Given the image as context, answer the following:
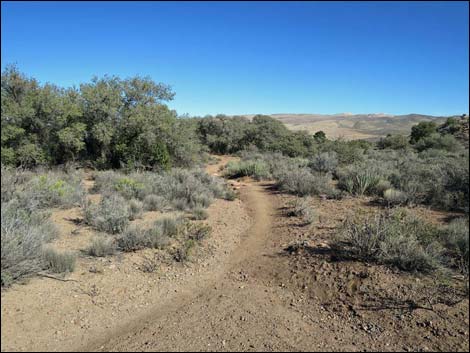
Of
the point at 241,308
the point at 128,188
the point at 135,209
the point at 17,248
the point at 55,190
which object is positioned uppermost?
the point at 55,190

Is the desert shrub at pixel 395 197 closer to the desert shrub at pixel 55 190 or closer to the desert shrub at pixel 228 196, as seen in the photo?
the desert shrub at pixel 228 196

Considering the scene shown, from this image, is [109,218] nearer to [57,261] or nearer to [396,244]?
[57,261]

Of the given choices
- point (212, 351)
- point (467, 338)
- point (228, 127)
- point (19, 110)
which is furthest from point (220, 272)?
point (228, 127)

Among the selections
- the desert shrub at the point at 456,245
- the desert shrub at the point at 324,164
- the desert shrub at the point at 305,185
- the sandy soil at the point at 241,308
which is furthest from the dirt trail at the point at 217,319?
the desert shrub at the point at 324,164

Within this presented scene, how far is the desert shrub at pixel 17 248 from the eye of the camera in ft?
13.4

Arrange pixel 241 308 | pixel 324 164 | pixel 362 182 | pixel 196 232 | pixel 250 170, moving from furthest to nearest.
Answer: pixel 250 170, pixel 324 164, pixel 362 182, pixel 196 232, pixel 241 308

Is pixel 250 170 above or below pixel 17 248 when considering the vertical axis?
below

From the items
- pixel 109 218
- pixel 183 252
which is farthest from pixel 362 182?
pixel 109 218

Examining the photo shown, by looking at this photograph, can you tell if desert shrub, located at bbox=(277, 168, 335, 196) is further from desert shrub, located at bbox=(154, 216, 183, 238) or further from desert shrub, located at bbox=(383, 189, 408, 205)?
desert shrub, located at bbox=(154, 216, 183, 238)

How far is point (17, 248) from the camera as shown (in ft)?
14.1

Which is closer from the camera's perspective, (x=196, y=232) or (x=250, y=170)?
(x=196, y=232)

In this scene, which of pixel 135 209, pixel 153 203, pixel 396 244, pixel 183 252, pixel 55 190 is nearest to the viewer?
pixel 396 244

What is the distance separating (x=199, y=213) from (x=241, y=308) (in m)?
4.86

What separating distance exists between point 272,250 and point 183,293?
2484 mm
